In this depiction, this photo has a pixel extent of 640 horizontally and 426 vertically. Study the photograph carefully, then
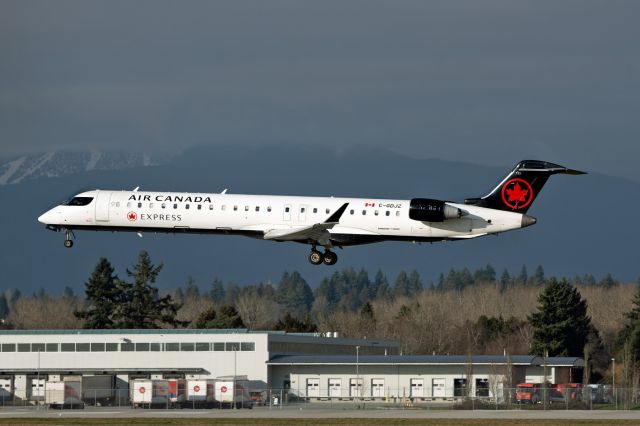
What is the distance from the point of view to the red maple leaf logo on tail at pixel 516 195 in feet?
245

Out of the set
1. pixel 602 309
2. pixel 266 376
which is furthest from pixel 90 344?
pixel 602 309

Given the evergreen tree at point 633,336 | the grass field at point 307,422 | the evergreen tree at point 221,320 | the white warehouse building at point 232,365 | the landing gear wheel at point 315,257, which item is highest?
the landing gear wheel at point 315,257

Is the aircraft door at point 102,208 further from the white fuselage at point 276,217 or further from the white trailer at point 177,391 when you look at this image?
the white trailer at point 177,391

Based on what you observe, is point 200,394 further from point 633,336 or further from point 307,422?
point 633,336

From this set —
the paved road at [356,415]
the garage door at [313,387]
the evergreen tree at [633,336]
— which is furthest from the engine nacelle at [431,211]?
the evergreen tree at [633,336]

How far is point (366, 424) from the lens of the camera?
60219mm

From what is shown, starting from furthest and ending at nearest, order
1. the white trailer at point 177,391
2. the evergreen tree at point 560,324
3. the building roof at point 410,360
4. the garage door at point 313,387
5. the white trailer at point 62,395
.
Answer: the evergreen tree at point 560,324, the garage door at point 313,387, the building roof at point 410,360, the white trailer at point 62,395, the white trailer at point 177,391

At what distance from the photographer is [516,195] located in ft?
245

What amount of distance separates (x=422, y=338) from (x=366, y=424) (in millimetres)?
91763

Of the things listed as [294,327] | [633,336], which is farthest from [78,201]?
[294,327]

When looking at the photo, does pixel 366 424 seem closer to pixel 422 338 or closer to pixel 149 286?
pixel 422 338

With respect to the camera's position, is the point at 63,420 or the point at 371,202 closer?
the point at 63,420

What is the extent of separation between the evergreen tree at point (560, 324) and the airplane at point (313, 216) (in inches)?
2311

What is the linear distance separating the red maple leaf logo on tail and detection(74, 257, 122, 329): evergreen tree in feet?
272
